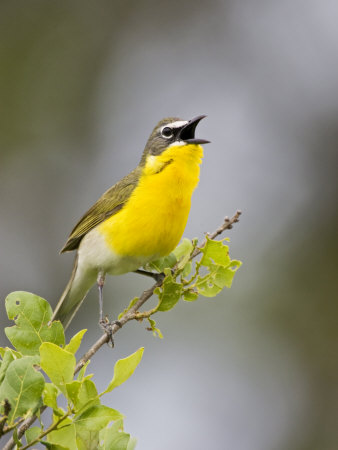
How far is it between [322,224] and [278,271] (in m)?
1.14

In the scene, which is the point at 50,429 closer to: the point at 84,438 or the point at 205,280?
the point at 84,438

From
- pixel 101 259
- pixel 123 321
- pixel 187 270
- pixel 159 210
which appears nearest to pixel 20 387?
pixel 123 321

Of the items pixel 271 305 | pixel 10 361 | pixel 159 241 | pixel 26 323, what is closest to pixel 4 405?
pixel 10 361

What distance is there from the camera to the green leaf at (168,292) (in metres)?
3.58

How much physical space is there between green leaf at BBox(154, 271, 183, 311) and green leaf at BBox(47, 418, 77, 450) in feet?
3.18

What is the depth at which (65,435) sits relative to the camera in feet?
9.05

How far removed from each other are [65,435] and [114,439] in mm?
201

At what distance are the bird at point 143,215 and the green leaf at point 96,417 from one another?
6.54 ft

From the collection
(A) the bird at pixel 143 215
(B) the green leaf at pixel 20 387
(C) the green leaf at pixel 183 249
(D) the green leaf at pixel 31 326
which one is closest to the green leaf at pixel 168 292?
(D) the green leaf at pixel 31 326

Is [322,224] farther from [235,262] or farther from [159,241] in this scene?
[235,262]

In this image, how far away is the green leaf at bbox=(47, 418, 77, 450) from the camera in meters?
2.71

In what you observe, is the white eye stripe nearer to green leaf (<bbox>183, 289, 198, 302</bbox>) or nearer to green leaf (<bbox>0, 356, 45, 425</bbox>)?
green leaf (<bbox>183, 289, 198, 302</bbox>)

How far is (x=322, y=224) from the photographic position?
9.40 meters

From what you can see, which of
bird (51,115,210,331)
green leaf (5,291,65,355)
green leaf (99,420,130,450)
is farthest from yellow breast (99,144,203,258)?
green leaf (99,420,130,450)
